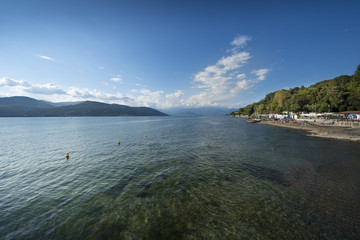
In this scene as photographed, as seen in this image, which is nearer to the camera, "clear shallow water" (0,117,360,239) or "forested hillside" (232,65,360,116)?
"clear shallow water" (0,117,360,239)

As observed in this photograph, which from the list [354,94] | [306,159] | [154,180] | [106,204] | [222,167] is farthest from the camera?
[354,94]

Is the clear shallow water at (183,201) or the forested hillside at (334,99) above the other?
the forested hillside at (334,99)

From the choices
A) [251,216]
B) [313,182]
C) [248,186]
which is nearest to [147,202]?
[251,216]

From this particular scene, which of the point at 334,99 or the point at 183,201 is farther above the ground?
the point at 334,99

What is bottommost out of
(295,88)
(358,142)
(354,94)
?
(358,142)

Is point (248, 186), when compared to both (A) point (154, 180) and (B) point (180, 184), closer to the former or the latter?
(B) point (180, 184)

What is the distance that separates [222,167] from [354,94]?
4133 inches

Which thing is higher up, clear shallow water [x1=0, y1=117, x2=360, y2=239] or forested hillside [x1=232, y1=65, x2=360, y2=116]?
forested hillside [x1=232, y1=65, x2=360, y2=116]

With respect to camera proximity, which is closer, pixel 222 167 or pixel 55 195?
pixel 55 195

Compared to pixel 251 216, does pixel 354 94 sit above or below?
above

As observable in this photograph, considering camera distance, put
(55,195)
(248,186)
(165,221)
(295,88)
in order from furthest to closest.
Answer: (295,88) → (248,186) → (55,195) → (165,221)

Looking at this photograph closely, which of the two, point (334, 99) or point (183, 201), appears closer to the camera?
point (183, 201)

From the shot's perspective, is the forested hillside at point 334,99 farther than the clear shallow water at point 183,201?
Yes

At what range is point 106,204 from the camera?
954 centimetres
